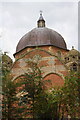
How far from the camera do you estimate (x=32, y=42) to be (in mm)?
30469

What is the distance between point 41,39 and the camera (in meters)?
30.9

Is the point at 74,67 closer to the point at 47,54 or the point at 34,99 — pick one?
the point at 47,54

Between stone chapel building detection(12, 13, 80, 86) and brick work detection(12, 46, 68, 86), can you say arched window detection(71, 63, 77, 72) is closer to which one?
stone chapel building detection(12, 13, 80, 86)

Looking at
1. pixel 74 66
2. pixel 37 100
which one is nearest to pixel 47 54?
pixel 74 66

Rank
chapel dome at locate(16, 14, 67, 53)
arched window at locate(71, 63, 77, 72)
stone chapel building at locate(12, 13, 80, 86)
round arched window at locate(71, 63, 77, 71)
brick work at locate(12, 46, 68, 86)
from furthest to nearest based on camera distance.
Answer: chapel dome at locate(16, 14, 67, 53) < round arched window at locate(71, 63, 77, 71) < arched window at locate(71, 63, 77, 72) < stone chapel building at locate(12, 13, 80, 86) < brick work at locate(12, 46, 68, 86)

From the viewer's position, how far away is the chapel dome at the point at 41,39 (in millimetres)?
30266

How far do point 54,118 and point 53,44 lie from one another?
1469 centimetres

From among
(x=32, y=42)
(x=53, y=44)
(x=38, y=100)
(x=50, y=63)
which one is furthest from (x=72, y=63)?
(x=38, y=100)

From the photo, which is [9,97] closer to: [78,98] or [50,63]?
[78,98]

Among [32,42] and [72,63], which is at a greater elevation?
[32,42]

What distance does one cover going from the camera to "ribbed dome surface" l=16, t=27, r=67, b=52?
3029cm

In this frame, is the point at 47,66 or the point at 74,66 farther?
the point at 74,66

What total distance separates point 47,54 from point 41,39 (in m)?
6.96

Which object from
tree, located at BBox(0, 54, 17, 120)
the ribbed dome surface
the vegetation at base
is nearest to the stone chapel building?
the ribbed dome surface
